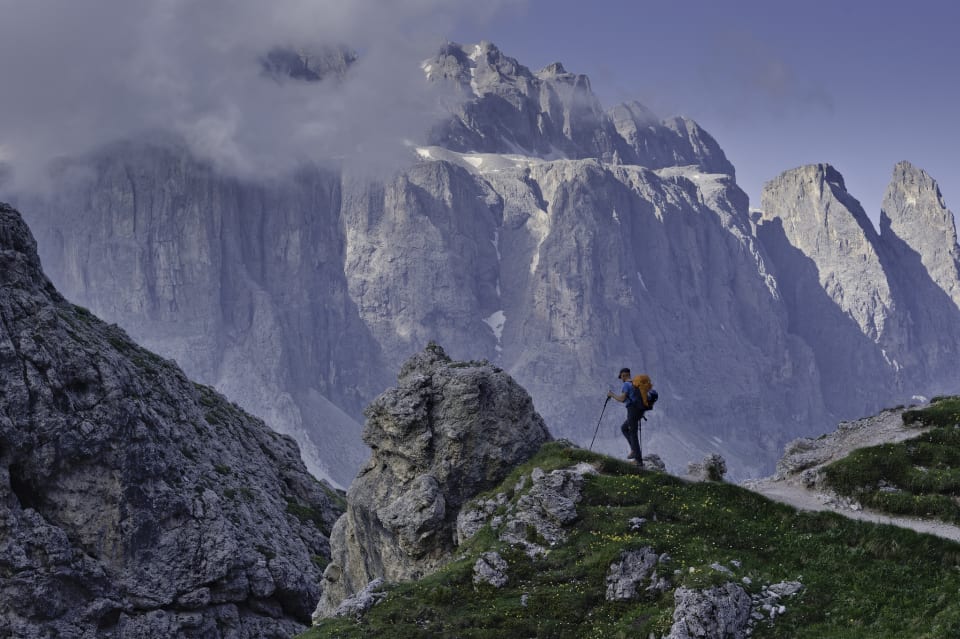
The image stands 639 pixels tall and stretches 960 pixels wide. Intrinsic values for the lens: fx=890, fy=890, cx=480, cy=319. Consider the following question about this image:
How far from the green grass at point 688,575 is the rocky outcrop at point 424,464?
6263 mm

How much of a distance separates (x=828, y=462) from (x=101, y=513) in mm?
44261

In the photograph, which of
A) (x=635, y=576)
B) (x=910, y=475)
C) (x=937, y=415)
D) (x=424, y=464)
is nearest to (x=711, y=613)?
(x=635, y=576)

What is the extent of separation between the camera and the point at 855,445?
141 ft

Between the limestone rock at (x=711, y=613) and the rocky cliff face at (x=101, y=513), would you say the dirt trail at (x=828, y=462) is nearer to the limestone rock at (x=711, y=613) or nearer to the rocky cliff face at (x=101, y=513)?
the limestone rock at (x=711, y=613)

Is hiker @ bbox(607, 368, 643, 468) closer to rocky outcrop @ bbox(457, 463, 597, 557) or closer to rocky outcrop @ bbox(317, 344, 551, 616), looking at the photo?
rocky outcrop @ bbox(457, 463, 597, 557)

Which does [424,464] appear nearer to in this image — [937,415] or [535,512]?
[535,512]

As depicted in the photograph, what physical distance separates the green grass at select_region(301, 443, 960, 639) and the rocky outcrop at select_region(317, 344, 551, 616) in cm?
626

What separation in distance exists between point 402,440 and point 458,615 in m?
17.0

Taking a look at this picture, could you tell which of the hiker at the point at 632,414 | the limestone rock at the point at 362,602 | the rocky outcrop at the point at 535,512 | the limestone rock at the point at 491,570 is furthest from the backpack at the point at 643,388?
the limestone rock at the point at 362,602

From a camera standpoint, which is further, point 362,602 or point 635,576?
point 362,602

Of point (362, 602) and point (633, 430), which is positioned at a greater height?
point (633, 430)

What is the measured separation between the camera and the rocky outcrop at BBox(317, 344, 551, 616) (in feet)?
143

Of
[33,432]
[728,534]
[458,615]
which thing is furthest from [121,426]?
[728,534]

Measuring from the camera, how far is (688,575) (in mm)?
30234
